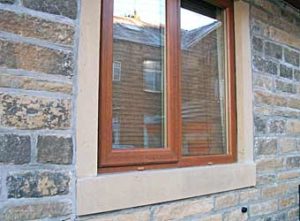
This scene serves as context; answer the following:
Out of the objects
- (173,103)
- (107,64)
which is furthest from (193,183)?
(107,64)

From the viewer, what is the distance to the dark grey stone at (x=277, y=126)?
262 cm

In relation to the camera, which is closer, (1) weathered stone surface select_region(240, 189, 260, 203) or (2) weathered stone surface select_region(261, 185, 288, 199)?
(1) weathered stone surface select_region(240, 189, 260, 203)

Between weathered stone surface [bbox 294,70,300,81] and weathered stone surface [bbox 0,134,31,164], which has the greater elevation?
weathered stone surface [bbox 294,70,300,81]

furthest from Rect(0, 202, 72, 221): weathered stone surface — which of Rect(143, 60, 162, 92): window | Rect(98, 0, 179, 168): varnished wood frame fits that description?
Rect(143, 60, 162, 92): window

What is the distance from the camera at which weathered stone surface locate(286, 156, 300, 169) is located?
2.78 meters

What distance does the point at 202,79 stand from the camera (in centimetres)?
228

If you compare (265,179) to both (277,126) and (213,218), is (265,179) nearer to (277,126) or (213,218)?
(277,126)

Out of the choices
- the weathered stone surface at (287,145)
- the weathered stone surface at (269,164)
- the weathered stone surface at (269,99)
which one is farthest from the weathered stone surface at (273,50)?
the weathered stone surface at (269,164)

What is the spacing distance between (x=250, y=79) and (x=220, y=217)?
3.08ft

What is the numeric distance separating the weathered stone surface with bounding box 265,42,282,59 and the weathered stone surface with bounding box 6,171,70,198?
1.80 m

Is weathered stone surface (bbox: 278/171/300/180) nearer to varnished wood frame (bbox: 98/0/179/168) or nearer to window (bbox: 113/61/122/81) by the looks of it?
varnished wood frame (bbox: 98/0/179/168)

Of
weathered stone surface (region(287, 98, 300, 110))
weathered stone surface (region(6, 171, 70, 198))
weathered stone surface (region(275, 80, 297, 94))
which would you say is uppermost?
weathered stone surface (region(275, 80, 297, 94))

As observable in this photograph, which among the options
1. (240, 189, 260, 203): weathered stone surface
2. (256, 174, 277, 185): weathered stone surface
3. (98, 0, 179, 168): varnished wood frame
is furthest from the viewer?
(256, 174, 277, 185): weathered stone surface

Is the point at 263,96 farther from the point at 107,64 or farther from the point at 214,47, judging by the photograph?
the point at 107,64
